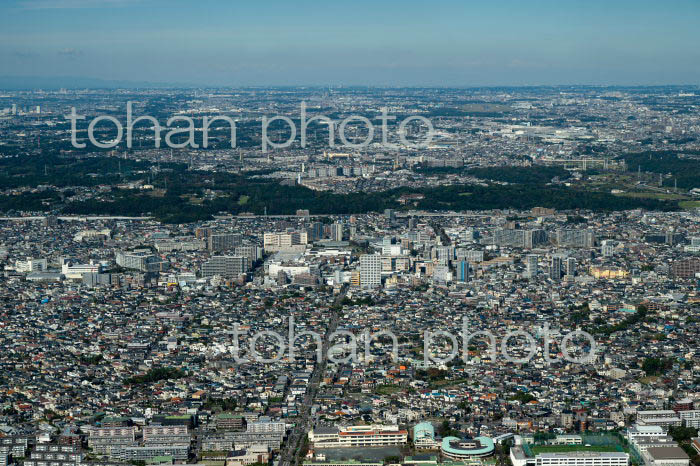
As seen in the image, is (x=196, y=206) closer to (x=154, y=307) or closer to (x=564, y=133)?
(x=154, y=307)

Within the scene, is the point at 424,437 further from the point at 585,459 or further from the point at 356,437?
the point at 585,459

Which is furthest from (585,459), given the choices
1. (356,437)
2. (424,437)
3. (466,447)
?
(356,437)

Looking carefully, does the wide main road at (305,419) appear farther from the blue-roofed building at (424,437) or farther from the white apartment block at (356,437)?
the blue-roofed building at (424,437)

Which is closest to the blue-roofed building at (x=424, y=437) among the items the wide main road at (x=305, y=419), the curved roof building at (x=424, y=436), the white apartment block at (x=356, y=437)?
the curved roof building at (x=424, y=436)

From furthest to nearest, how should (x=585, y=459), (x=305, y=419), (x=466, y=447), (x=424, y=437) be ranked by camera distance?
(x=305, y=419)
(x=424, y=437)
(x=466, y=447)
(x=585, y=459)

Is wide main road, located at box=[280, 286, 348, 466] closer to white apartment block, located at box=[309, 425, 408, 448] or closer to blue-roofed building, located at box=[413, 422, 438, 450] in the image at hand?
white apartment block, located at box=[309, 425, 408, 448]

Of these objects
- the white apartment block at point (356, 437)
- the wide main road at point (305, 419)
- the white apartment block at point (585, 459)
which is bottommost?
the wide main road at point (305, 419)

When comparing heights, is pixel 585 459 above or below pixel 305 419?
above

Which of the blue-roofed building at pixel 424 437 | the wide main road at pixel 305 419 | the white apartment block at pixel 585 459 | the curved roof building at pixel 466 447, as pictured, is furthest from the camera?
the blue-roofed building at pixel 424 437

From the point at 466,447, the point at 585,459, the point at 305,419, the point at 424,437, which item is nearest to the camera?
the point at 585,459
